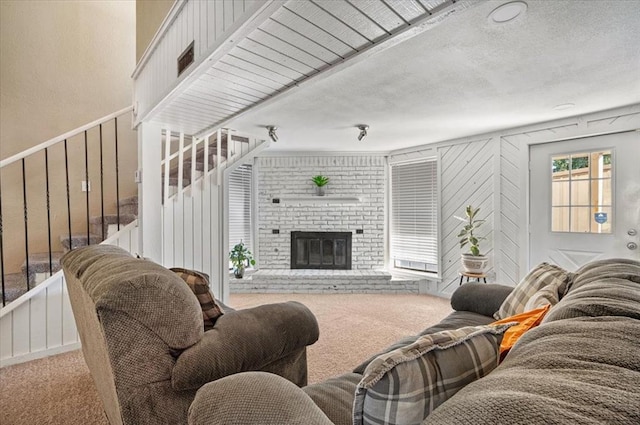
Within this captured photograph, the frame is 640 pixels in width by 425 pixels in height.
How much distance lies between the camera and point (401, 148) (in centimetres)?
514

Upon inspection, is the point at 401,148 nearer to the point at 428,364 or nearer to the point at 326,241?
the point at 326,241

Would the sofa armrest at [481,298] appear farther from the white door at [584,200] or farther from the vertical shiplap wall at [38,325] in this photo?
the vertical shiplap wall at [38,325]

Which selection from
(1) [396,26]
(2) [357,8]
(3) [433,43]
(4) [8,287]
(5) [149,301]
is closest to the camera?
(5) [149,301]

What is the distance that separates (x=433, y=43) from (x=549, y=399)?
193cm

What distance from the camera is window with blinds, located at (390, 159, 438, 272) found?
16.2 ft

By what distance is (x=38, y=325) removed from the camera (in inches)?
108

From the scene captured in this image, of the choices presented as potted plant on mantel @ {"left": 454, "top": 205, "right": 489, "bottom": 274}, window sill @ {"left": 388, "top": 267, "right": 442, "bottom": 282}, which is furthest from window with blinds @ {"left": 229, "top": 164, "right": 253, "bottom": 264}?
potted plant on mantel @ {"left": 454, "top": 205, "right": 489, "bottom": 274}

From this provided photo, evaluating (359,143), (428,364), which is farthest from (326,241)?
(428,364)

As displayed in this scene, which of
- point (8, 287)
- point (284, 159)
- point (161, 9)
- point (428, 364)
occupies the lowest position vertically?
point (8, 287)

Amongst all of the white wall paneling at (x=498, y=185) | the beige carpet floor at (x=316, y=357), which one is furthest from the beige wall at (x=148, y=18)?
the white wall paneling at (x=498, y=185)

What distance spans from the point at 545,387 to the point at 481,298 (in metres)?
1.98

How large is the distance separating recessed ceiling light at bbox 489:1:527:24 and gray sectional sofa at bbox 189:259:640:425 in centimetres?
130

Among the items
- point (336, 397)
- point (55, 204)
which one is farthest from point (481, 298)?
point (55, 204)

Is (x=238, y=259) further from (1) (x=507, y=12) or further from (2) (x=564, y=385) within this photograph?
(2) (x=564, y=385)
